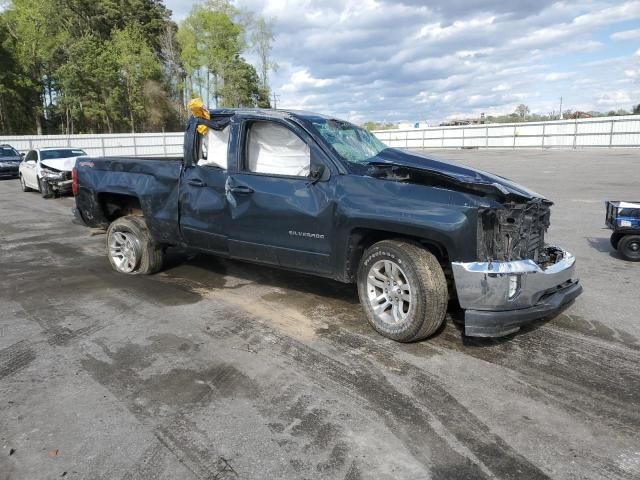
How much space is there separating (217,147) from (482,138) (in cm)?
3888

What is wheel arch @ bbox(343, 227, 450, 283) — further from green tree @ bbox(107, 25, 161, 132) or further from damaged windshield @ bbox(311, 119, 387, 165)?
green tree @ bbox(107, 25, 161, 132)

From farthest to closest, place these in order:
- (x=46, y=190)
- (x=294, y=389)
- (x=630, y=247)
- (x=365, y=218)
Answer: (x=46, y=190) → (x=630, y=247) → (x=365, y=218) → (x=294, y=389)

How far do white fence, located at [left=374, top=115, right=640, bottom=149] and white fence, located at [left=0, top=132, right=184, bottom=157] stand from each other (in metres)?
17.4

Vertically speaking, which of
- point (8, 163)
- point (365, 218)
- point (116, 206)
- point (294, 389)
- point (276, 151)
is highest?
point (276, 151)

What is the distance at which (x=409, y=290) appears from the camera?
4090mm

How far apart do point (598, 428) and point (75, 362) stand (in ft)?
12.1

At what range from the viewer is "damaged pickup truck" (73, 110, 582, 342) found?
151 inches

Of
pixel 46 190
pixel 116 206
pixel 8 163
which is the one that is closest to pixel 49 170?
pixel 46 190

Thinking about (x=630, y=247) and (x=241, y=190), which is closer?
(x=241, y=190)

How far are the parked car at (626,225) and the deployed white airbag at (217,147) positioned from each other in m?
4.99

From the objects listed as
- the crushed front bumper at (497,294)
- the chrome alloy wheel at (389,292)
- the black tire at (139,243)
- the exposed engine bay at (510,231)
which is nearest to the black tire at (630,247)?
the exposed engine bay at (510,231)

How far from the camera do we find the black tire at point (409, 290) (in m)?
3.99

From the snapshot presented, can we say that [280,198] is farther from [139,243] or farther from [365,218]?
[139,243]

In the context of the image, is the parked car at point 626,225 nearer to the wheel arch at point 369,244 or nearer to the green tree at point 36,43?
the wheel arch at point 369,244
